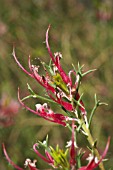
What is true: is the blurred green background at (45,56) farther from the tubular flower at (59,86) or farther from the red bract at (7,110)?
the tubular flower at (59,86)

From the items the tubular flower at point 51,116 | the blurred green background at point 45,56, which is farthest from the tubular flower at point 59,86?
the blurred green background at point 45,56

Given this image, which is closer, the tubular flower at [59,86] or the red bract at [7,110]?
the tubular flower at [59,86]

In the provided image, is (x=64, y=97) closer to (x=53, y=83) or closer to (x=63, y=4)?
(x=53, y=83)

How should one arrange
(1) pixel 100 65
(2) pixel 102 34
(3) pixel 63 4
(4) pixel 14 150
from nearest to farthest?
(4) pixel 14 150 → (1) pixel 100 65 → (2) pixel 102 34 → (3) pixel 63 4

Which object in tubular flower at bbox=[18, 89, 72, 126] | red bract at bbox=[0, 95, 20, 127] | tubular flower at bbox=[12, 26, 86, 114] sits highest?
red bract at bbox=[0, 95, 20, 127]

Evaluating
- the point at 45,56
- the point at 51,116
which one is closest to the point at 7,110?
the point at 45,56

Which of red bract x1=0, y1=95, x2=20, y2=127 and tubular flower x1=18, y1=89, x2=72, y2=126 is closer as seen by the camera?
tubular flower x1=18, y1=89, x2=72, y2=126

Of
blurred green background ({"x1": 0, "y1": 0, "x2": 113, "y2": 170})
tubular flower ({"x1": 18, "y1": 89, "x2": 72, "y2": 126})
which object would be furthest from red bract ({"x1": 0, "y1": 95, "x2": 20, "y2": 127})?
tubular flower ({"x1": 18, "y1": 89, "x2": 72, "y2": 126})

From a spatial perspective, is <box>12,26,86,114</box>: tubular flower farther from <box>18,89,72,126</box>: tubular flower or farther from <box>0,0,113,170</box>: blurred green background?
<box>0,0,113,170</box>: blurred green background

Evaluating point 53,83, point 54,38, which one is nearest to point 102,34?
point 54,38
